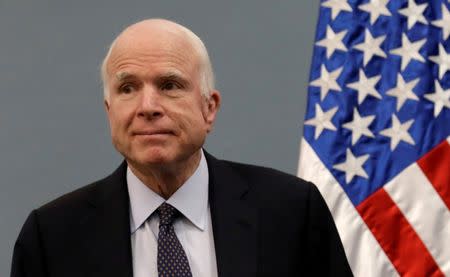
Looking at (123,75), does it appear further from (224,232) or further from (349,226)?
(349,226)

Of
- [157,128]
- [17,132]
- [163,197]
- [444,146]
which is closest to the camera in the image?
[157,128]

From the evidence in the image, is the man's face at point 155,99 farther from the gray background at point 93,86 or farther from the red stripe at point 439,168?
the gray background at point 93,86

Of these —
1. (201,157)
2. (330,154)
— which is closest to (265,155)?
(330,154)

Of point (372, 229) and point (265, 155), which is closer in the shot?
point (372, 229)

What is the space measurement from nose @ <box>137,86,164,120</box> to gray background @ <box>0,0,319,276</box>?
182 centimetres

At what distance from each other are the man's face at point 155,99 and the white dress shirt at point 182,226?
0.36ft

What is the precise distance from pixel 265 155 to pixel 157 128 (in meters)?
1.86

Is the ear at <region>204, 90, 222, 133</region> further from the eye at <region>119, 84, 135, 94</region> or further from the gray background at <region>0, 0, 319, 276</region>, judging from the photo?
the gray background at <region>0, 0, 319, 276</region>

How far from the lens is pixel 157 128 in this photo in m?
1.91

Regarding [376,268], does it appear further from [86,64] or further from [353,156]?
[86,64]

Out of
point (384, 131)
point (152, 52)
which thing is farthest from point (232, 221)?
point (384, 131)

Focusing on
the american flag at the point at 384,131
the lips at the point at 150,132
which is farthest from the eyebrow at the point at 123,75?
the american flag at the point at 384,131

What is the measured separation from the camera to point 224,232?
2.04m

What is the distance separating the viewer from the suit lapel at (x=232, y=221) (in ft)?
6.53
